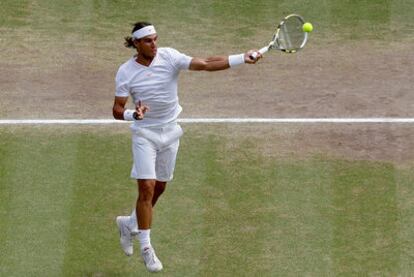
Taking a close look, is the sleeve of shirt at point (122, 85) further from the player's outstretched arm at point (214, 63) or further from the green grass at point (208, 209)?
the green grass at point (208, 209)

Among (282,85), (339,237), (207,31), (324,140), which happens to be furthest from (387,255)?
(207,31)

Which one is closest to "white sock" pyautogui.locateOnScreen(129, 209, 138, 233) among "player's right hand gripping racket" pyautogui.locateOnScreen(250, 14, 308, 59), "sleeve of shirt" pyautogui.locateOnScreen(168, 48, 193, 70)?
"sleeve of shirt" pyautogui.locateOnScreen(168, 48, 193, 70)

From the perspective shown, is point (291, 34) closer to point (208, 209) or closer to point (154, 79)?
point (154, 79)

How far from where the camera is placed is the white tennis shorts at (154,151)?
1529 cm

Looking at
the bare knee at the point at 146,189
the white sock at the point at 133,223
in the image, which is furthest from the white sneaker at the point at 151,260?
the bare knee at the point at 146,189

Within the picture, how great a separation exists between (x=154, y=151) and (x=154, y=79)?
2.71 feet

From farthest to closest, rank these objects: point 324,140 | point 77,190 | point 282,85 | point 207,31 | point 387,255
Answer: point 207,31, point 282,85, point 324,140, point 77,190, point 387,255

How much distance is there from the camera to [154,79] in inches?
601

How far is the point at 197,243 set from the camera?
626 inches

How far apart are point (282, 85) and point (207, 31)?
235 cm

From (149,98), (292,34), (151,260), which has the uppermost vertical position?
(292,34)

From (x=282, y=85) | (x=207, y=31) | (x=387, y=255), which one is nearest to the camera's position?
(x=387, y=255)

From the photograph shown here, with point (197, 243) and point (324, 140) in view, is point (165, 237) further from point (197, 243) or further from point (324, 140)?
point (324, 140)

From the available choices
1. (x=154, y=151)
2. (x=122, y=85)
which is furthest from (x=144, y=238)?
(x=122, y=85)
